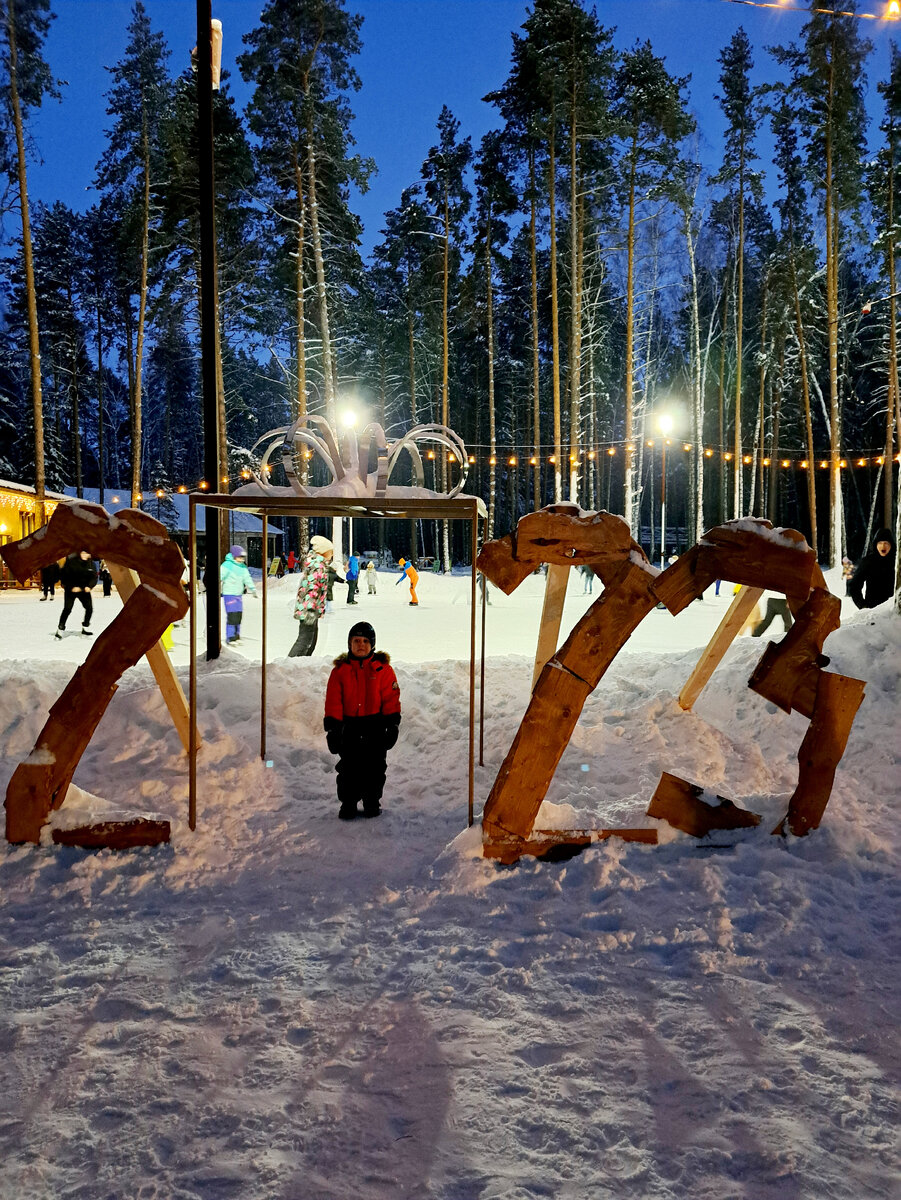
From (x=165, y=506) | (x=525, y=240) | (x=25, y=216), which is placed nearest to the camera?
(x=25, y=216)

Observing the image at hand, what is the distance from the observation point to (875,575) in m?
8.80

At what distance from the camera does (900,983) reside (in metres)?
2.86

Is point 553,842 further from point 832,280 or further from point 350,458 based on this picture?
point 832,280

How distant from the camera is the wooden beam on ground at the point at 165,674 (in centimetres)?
487

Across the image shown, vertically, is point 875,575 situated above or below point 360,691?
above

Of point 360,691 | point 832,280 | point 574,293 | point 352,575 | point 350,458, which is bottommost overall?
point 360,691

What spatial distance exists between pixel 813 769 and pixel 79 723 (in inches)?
166

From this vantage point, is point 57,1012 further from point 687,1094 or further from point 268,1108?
point 687,1094

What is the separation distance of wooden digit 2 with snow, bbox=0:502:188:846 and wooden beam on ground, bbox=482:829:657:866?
1967 millimetres

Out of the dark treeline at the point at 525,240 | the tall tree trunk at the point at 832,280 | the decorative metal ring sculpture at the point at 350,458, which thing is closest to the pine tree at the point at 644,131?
the dark treeline at the point at 525,240

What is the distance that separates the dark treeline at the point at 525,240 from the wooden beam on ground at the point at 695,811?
13.4 metres

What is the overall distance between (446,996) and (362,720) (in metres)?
2.24

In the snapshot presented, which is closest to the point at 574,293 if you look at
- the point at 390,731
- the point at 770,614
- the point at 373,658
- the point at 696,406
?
the point at 696,406

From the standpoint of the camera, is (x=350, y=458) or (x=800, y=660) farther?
(x=350, y=458)
